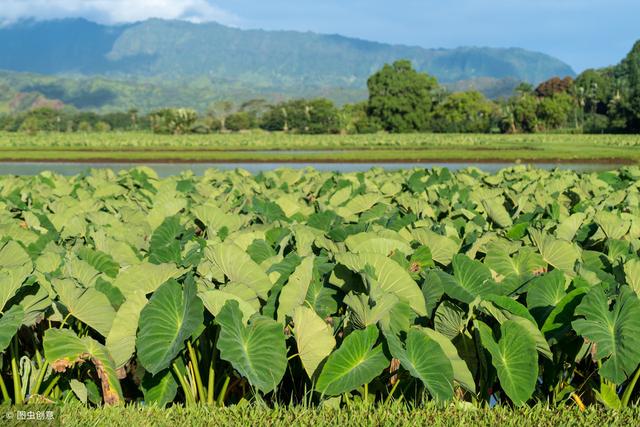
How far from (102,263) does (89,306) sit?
28.7 inches

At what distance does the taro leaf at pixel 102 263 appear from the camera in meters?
3.82

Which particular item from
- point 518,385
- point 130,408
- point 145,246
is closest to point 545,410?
point 518,385

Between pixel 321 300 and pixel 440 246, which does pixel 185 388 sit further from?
pixel 440 246

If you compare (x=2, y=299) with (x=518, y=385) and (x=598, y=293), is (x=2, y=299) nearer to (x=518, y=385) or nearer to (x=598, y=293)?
(x=518, y=385)

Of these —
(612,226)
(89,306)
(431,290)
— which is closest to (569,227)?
(612,226)

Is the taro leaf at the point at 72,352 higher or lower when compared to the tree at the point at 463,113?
higher

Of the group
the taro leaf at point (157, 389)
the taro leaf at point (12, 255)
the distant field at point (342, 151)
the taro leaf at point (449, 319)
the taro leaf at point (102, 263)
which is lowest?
the distant field at point (342, 151)

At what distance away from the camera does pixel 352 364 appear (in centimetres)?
290

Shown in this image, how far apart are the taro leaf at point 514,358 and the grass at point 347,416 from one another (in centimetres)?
15

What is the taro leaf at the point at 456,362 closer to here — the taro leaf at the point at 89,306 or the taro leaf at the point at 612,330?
the taro leaf at the point at 612,330

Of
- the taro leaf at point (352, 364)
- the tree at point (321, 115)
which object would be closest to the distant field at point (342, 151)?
the taro leaf at point (352, 364)

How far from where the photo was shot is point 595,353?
2959mm

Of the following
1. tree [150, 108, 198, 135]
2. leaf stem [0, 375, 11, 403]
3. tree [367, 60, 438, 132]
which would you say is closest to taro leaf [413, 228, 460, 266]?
leaf stem [0, 375, 11, 403]

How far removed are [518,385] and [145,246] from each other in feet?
8.79
